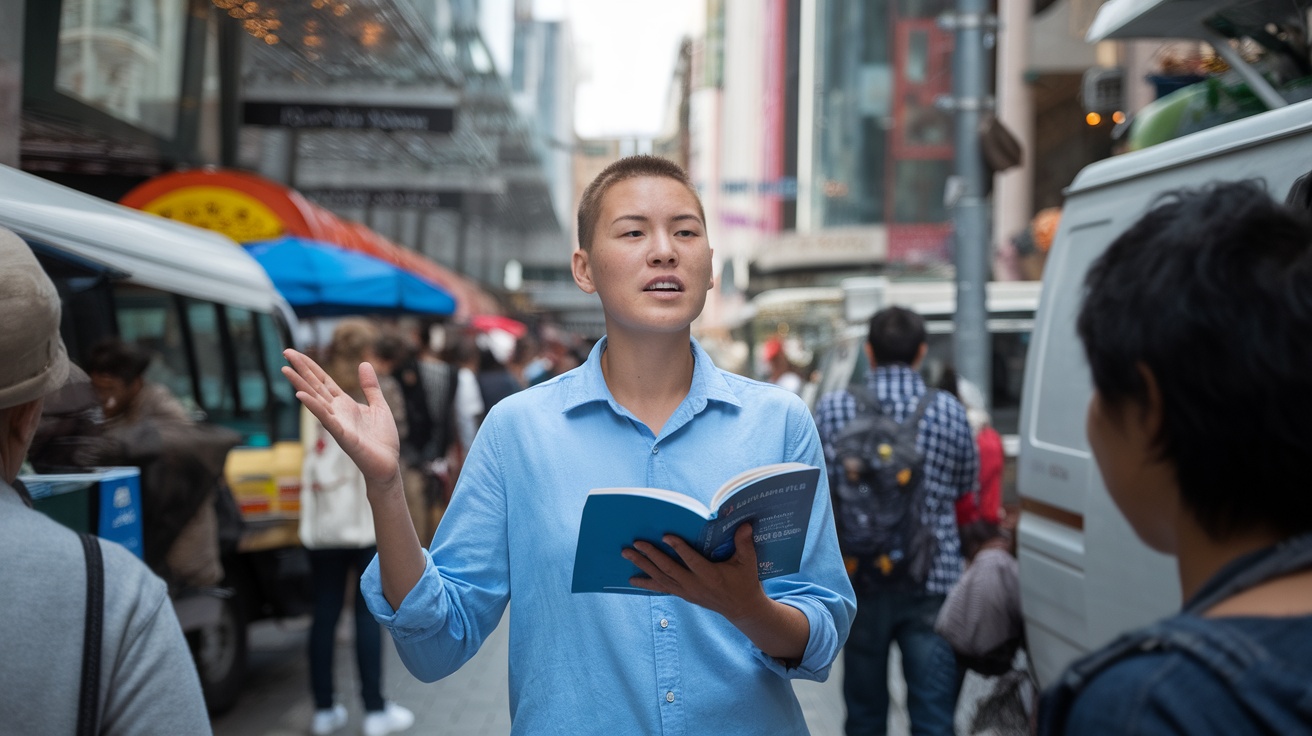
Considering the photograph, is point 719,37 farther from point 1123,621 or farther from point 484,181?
point 1123,621


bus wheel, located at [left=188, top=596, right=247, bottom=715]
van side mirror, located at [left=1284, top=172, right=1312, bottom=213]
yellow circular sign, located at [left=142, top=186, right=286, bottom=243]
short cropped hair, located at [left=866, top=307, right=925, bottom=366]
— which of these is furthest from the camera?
yellow circular sign, located at [left=142, top=186, right=286, bottom=243]

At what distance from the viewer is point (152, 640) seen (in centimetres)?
161

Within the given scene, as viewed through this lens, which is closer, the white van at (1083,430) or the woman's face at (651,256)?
the woman's face at (651,256)

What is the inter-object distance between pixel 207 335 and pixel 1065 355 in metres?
A: 4.65

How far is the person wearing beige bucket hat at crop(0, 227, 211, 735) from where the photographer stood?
1505 mm

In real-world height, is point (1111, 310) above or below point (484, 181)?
below

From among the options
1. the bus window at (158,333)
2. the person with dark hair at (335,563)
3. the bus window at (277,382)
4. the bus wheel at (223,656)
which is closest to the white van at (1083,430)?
the person with dark hair at (335,563)

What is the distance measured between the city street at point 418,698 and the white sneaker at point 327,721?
5cm

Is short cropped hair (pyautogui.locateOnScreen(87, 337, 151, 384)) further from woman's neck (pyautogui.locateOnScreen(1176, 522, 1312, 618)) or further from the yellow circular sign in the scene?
woman's neck (pyautogui.locateOnScreen(1176, 522, 1312, 618))

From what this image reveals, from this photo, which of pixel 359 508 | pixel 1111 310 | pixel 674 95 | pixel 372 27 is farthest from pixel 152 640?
pixel 674 95

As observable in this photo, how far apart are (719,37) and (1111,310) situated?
349ft

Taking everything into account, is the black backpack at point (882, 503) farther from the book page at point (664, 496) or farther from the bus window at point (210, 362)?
the bus window at point (210, 362)

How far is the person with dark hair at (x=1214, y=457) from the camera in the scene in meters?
0.99

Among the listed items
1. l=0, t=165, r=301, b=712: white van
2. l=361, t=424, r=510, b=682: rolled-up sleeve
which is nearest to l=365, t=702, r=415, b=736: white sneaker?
l=0, t=165, r=301, b=712: white van
